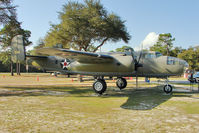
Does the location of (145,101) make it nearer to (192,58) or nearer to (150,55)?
(150,55)

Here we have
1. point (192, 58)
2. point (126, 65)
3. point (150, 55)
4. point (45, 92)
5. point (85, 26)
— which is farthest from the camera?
point (192, 58)

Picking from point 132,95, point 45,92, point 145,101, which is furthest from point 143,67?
point 45,92

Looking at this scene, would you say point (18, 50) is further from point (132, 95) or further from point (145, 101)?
point (145, 101)

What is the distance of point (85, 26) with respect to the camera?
2750cm

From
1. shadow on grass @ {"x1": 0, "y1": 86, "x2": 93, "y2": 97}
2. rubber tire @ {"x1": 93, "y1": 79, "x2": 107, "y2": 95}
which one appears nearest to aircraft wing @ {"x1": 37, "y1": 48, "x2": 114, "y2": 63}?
rubber tire @ {"x1": 93, "y1": 79, "x2": 107, "y2": 95}

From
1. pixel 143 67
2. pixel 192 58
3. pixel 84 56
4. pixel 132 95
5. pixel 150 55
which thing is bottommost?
pixel 132 95

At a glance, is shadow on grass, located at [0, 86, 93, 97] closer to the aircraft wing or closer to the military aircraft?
the military aircraft

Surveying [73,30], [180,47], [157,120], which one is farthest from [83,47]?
[180,47]

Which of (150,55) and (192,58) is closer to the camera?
(150,55)

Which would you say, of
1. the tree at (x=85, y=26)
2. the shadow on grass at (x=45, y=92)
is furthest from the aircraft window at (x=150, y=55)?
the tree at (x=85, y=26)

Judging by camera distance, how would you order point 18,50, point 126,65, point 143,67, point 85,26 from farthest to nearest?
point 85,26 → point 18,50 → point 143,67 → point 126,65

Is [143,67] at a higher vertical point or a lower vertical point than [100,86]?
higher

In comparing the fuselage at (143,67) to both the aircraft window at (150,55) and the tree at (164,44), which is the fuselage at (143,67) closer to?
the aircraft window at (150,55)

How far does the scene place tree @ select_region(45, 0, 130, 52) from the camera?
27.2m
